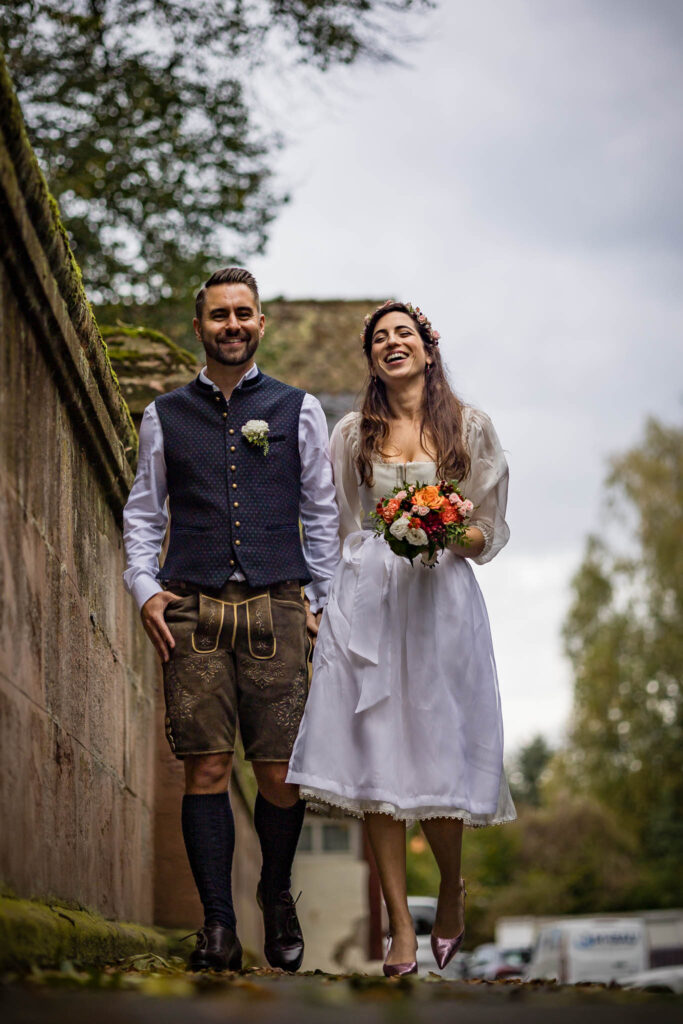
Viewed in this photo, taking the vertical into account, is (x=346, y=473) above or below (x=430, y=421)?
below

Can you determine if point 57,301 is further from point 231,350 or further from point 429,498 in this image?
point 429,498

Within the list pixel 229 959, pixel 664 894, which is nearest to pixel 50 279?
pixel 229 959

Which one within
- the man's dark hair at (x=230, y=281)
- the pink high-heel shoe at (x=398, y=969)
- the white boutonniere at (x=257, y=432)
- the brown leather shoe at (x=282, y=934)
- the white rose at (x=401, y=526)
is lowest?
the pink high-heel shoe at (x=398, y=969)

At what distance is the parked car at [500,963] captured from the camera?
130 ft

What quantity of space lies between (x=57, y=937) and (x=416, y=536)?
1808 millimetres

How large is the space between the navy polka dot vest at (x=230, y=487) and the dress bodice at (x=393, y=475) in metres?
0.30

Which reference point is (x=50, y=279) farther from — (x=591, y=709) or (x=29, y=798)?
(x=591, y=709)

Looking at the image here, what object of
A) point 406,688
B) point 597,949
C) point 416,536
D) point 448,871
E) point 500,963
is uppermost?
point 416,536

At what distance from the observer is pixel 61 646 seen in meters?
4.30

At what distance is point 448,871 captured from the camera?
492cm

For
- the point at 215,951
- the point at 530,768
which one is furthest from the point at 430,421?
the point at 530,768

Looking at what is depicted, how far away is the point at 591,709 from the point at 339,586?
29560mm

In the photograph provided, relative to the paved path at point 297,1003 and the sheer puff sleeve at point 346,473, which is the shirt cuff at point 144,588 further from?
the paved path at point 297,1003

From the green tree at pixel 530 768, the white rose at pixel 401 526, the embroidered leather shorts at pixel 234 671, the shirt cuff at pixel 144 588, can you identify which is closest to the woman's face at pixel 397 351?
the white rose at pixel 401 526
